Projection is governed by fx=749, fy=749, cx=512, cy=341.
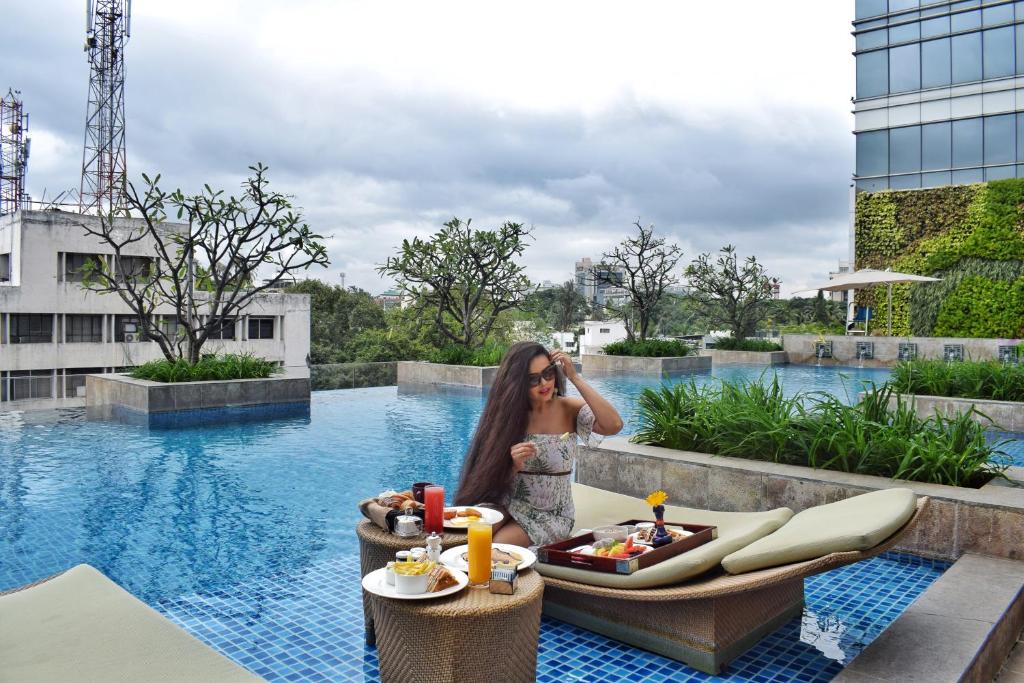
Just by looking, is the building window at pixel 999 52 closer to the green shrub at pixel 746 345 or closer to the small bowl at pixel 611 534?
the green shrub at pixel 746 345

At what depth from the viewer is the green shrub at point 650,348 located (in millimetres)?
19578

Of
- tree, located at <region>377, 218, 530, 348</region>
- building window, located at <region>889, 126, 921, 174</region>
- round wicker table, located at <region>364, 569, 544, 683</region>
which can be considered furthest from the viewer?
building window, located at <region>889, 126, 921, 174</region>

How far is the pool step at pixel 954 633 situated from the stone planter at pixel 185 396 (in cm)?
1022

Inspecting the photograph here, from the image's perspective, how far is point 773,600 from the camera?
334 centimetres

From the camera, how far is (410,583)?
2.45 meters

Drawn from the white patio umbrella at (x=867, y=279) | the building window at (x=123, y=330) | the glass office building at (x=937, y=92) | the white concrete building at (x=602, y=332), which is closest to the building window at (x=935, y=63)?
the glass office building at (x=937, y=92)

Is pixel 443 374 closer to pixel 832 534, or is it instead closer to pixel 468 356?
pixel 468 356

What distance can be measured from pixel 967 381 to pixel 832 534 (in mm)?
8265

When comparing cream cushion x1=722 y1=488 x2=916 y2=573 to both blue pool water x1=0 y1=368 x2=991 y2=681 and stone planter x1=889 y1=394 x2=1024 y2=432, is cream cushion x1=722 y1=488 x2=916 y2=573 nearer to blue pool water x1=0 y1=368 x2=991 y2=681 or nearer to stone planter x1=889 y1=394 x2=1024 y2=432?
blue pool water x1=0 y1=368 x2=991 y2=681

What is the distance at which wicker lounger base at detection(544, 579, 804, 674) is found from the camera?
9.88 feet

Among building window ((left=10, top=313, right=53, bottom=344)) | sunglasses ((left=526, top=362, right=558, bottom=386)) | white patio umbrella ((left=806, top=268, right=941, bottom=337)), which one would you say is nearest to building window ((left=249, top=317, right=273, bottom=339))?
building window ((left=10, top=313, right=53, bottom=344))

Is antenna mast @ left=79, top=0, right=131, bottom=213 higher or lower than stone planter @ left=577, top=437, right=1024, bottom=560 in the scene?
higher

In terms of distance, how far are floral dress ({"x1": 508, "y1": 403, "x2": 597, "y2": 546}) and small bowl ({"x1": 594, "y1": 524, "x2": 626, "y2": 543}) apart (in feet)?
0.68

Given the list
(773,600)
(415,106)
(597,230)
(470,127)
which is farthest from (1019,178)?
(597,230)
